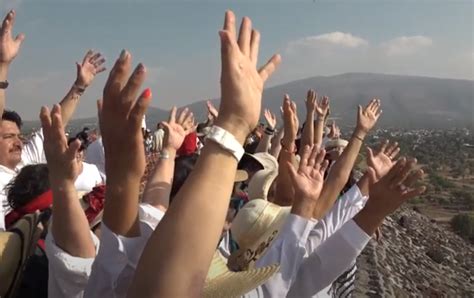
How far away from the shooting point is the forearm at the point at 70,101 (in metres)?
4.18

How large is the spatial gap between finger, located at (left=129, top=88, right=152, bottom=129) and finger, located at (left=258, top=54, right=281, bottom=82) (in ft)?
1.16

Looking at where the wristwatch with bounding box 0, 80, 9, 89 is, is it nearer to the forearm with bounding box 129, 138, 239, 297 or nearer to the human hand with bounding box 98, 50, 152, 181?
the human hand with bounding box 98, 50, 152, 181

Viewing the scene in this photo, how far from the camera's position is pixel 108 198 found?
178 cm

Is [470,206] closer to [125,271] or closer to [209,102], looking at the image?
[209,102]

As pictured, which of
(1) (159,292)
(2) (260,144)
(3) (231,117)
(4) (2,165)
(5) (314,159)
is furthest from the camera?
(2) (260,144)

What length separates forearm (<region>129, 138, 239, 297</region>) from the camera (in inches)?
52.2

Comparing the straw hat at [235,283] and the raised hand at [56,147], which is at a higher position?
the raised hand at [56,147]

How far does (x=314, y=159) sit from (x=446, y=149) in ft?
Result: 314

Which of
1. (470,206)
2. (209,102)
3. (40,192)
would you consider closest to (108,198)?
(40,192)

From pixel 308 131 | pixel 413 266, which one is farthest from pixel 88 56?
pixel 413 266

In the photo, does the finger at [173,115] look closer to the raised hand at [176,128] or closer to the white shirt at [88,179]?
the raised hand at [176,128]

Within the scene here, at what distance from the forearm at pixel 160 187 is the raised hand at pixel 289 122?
4.96 ft

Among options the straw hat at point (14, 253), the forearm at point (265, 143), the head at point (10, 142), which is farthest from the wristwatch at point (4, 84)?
the forearm at point (265, 143)

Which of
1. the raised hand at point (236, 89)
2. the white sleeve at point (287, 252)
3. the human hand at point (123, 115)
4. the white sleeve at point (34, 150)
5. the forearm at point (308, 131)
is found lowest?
the white sleeve at point (34, 150)
